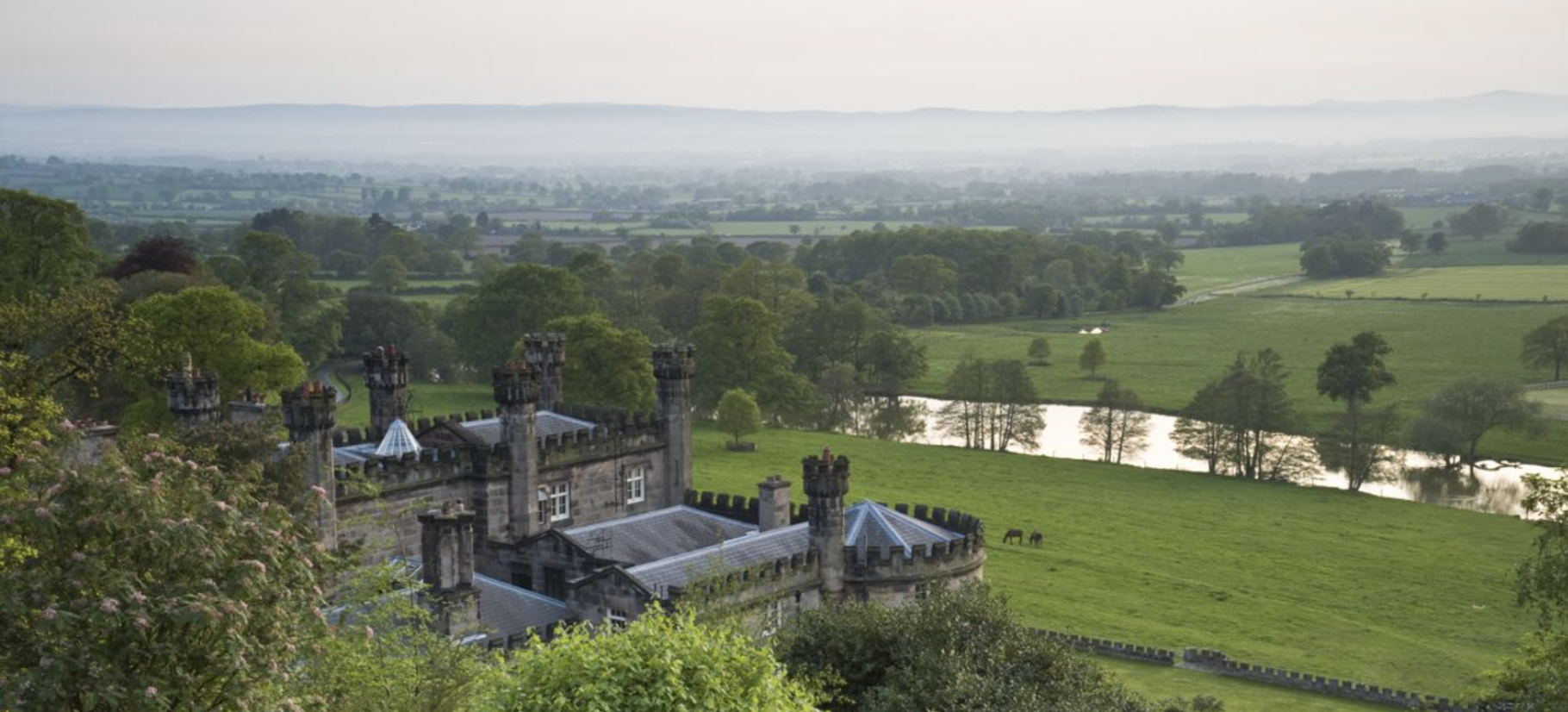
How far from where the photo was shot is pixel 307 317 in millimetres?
101188

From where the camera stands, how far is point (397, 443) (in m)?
44.4

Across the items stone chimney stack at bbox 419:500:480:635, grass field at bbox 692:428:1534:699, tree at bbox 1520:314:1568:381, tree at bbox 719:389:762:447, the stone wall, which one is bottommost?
grass field at bbox 692:428:1534:699

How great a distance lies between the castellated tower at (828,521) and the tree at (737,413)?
45.3 m

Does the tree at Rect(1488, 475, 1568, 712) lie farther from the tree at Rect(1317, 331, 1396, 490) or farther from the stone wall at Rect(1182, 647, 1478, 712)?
the tree at Rect(1317, 331, 1396, 490)

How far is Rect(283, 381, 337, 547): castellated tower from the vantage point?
3709 centimetres

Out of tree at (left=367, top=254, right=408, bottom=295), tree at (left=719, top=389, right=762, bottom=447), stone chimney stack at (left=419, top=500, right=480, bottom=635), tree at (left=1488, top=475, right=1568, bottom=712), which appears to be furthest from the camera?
tree at (left=367, top=254, right=408, bottom=295)

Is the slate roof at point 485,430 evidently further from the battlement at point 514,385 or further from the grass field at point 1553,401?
the grass field at point 1553,401

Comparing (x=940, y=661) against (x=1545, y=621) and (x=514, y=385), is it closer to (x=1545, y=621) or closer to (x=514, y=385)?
(x=1545, y=621)

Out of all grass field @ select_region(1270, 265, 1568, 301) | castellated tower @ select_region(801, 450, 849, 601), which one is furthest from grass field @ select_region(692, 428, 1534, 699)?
grass field @ select_region(1270, 265, 1568, 301)

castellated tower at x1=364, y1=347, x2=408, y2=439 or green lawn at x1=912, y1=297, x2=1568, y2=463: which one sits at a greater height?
castellated tower at x1=364, y1=347, x2=408, y2=439

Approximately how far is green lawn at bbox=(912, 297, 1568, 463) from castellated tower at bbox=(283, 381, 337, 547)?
7471 cm

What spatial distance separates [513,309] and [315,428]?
62.6 metres

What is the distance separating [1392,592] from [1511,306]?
3991 inches

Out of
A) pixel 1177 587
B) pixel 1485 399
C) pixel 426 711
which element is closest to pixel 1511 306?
pixel 1485 399
